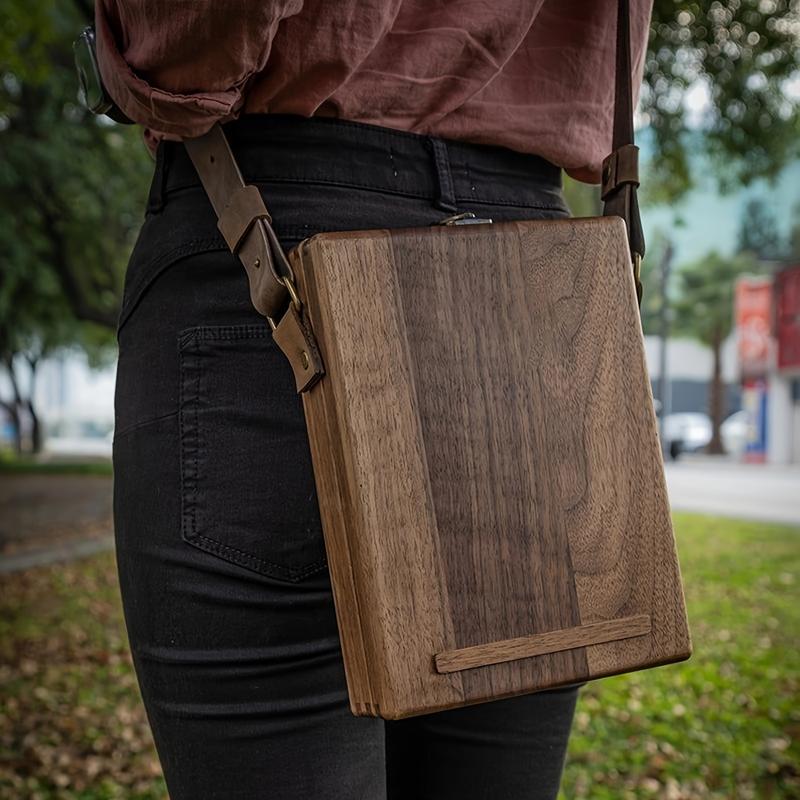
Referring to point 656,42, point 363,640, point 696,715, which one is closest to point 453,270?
point 363,640

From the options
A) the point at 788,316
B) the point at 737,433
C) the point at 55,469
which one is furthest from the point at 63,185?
the point at 737,433

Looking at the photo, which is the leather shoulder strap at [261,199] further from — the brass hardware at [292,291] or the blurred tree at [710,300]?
the blurred tree at [710,300]

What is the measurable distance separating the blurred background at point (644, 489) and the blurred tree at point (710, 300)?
17.2 feet

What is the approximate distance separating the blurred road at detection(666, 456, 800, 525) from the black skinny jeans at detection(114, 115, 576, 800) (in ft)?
35.4

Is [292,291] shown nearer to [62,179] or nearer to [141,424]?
[141,424]

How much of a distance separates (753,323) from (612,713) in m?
21.5

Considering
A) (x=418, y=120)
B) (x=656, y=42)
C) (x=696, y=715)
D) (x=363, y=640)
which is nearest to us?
(x=363, y=640)

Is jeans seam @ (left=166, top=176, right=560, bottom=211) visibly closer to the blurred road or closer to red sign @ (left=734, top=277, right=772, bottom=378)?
the blurred road

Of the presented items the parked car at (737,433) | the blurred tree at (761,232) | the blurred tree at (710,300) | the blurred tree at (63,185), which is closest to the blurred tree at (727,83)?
the blurred tree at (63,185)

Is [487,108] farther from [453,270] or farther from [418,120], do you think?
[453,270]

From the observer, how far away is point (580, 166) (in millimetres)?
998

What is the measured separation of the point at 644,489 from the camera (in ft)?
2.59

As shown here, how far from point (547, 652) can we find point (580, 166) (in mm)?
511

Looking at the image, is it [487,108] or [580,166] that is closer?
[487,108]
